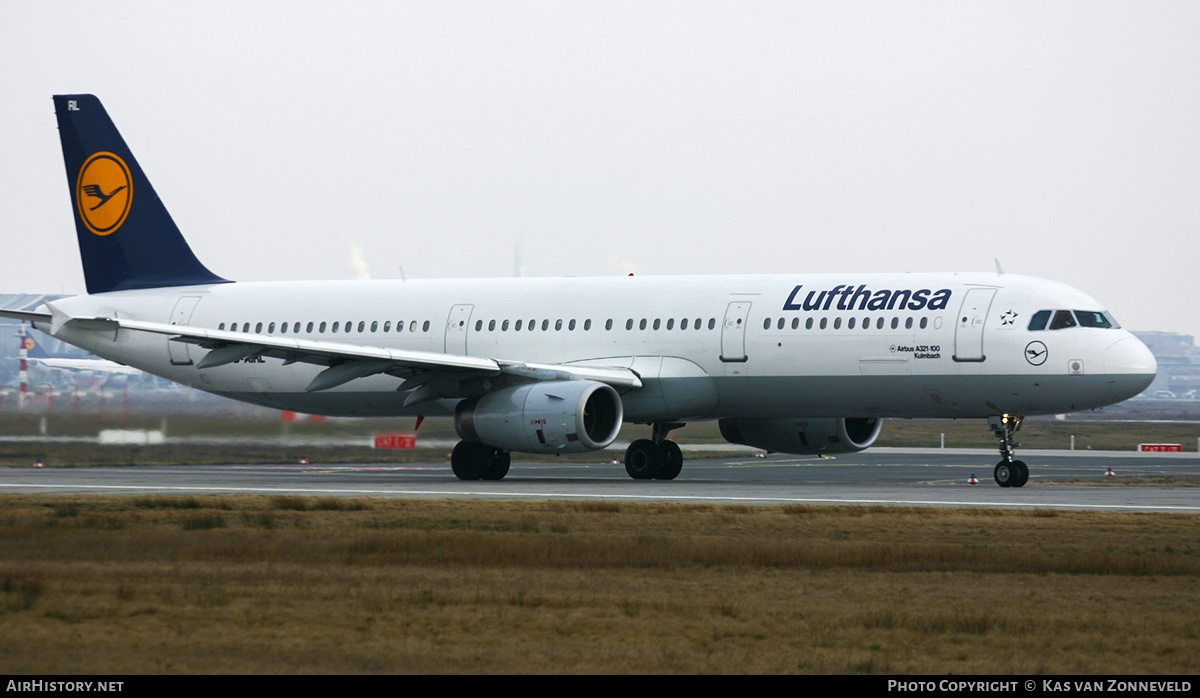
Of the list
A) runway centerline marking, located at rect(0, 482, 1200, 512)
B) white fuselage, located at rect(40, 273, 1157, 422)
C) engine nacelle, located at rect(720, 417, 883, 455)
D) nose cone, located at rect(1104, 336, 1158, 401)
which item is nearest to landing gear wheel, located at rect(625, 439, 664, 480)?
white fuselage, located at rect(40, 273, 1157, 422)

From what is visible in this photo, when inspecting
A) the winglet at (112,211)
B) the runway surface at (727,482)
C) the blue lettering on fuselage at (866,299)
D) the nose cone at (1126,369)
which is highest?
the winglet at (112,211)

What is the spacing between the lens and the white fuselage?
2727 cm

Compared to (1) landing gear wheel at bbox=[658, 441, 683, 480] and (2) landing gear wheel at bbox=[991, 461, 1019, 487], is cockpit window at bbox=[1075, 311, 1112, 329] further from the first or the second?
(1) landing gear wheel at bbox=[658, 441, 683, 480]

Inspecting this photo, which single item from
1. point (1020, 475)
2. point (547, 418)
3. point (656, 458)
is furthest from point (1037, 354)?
point (547, 418)

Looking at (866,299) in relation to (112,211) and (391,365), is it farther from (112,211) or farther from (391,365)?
(112,211)

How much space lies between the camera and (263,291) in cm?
3597

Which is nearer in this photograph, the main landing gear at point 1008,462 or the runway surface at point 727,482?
the runway surface at point 727,482

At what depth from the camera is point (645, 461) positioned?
3175 cm

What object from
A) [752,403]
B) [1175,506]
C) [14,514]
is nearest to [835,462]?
[752,403]

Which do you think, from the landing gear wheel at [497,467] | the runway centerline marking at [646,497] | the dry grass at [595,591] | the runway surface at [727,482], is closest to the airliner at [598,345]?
the landing gear wheel at [497,467]

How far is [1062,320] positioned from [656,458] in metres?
8.96

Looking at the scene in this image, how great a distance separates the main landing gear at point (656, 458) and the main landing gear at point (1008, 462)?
6922 mm

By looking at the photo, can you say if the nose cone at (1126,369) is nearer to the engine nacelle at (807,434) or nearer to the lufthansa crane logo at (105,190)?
the engine nacelle at (807,434)

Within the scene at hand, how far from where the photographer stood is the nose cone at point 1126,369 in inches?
1049
